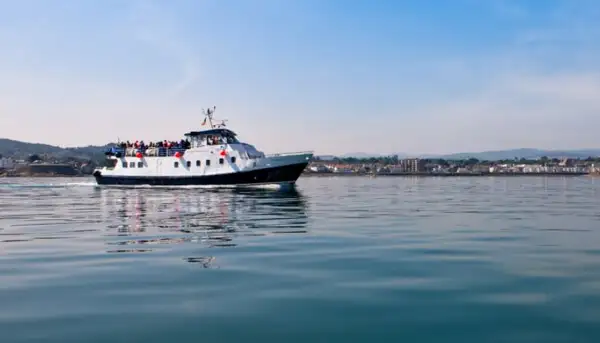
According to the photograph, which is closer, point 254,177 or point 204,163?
point 254,177

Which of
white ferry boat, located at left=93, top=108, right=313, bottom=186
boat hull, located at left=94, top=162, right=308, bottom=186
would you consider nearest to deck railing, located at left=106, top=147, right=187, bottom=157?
white ferry boat, located at left=93, top=108, right=313, bottom=186

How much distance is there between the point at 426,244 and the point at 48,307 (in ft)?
32.1

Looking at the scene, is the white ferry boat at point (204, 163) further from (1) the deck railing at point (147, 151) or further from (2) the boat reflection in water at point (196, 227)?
(2) the boat reflection in water at point (196, 227)

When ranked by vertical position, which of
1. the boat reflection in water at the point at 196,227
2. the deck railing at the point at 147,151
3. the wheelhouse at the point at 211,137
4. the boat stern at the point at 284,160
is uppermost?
the wheelhouse at the point at 211,137

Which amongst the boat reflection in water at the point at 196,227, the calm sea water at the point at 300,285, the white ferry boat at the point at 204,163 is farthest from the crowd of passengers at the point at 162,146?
the calm sea water at the point at 300,285

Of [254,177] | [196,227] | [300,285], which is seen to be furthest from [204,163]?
[300,285]

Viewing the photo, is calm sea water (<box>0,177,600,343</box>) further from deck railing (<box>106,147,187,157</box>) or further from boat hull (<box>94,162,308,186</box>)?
deck railing (<box>106,147,187,157</box>)

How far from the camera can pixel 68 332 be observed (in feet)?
23.4

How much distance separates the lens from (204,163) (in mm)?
58812

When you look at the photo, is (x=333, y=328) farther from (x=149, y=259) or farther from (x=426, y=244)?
(x=426, y=244)

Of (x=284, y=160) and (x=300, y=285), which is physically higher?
(x=284, y=160)

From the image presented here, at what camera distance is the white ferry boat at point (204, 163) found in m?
56.2

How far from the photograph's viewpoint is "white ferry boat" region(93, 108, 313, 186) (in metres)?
56.2

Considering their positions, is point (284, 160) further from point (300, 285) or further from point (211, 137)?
point (300, 285)
